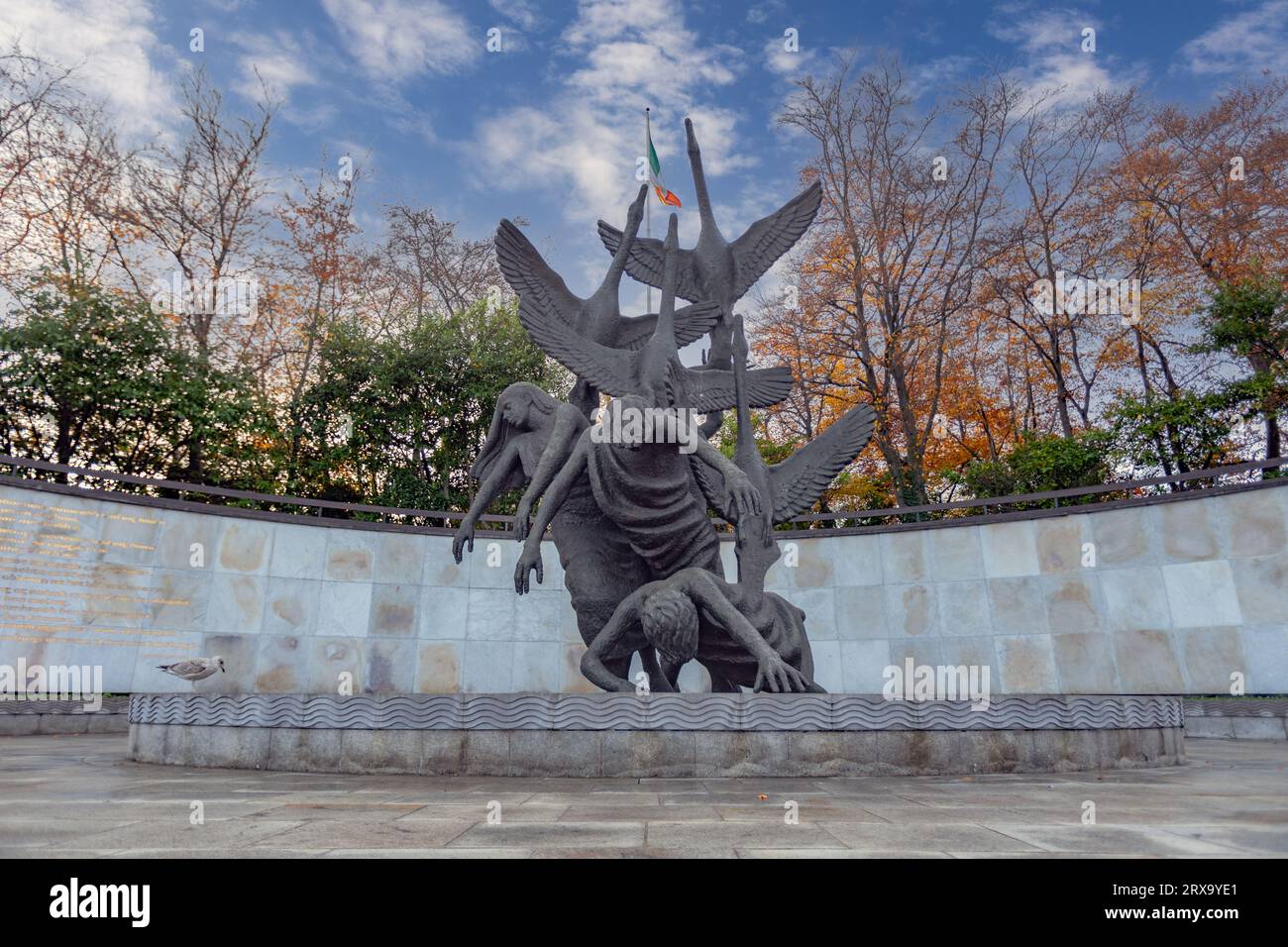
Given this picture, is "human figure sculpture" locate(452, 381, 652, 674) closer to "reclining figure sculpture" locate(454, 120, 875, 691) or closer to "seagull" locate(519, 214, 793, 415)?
"reclining figure sculpture" locate(454, 120, 875, 691)

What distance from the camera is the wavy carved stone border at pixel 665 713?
231 inches

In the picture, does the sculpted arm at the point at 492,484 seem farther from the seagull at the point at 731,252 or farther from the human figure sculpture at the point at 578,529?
→ the seagull at the point at 731,252

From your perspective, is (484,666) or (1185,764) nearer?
(1185,764)

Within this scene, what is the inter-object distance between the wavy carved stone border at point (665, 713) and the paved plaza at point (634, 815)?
399 mm

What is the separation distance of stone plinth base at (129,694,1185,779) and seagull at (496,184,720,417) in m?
3.81

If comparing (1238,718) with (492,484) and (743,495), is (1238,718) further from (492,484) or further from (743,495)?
(492,484)

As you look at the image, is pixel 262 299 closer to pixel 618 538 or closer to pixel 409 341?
pixel 409 341

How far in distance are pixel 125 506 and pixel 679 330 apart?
33.0ft

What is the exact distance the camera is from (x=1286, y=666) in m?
11.9

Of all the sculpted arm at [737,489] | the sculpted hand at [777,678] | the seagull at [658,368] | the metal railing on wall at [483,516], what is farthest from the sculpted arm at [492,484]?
the metal railing on wall at [483,516]

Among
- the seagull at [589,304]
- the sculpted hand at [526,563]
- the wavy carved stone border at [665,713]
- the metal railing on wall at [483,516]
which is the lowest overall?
the wavy carved stone border at [665,713]

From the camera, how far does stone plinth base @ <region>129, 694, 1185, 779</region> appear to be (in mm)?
5832

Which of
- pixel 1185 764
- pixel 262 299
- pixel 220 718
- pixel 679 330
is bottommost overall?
pixel 1185 764
